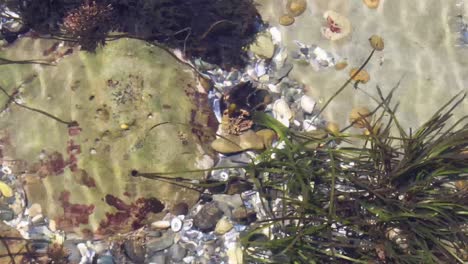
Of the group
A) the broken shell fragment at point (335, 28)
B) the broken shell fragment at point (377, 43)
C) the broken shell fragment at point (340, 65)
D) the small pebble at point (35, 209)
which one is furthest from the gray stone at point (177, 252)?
the broken shell fragment at point (377, 43)

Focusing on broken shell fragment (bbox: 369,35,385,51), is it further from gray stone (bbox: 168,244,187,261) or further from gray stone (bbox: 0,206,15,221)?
gray stone (bbox: 0,206,15,221)

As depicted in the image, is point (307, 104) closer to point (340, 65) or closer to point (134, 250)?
point (340, 65)

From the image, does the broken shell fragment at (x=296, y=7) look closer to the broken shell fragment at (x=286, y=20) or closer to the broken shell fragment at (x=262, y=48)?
the broken shell fragment at (x=286, y=20)

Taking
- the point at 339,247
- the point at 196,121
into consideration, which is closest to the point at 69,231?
the point at 196,121

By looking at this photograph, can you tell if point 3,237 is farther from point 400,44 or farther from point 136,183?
point 400,44

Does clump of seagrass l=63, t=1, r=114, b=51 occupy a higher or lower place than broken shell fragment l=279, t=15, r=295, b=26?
lower

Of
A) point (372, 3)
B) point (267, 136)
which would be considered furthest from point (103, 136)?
point (372, 3)

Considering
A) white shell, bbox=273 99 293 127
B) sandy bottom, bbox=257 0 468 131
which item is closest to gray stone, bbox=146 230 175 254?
white shell, bbox=273 99 293 127
